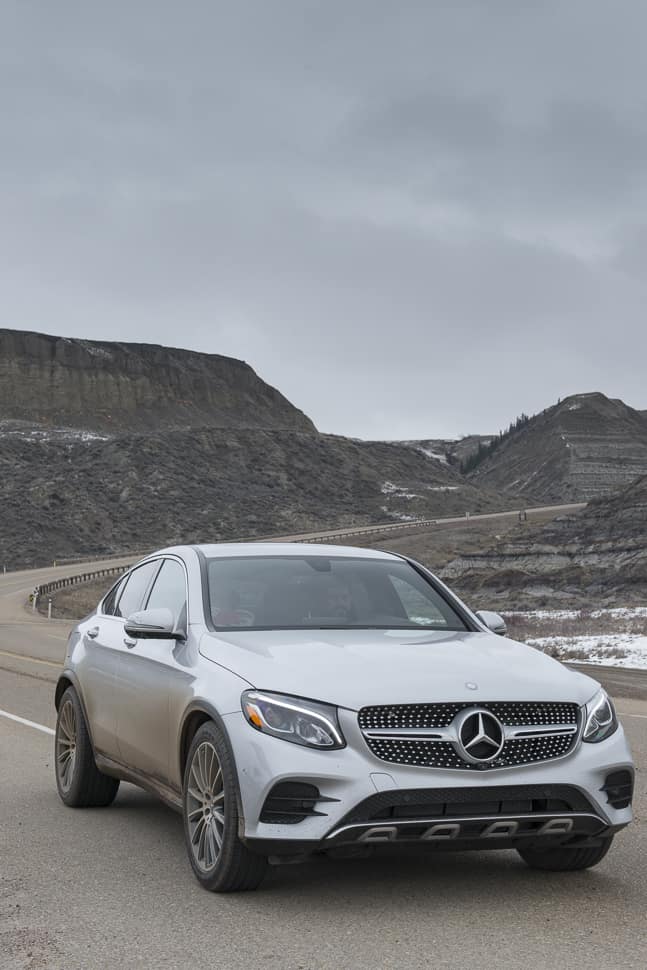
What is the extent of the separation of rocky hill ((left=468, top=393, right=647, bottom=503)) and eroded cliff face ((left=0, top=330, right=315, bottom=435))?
26.5 metres

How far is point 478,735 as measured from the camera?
4.99 m

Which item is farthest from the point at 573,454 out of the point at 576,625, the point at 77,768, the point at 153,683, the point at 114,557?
the point at 153,683

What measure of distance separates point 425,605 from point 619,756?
1718mm

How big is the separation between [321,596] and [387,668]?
1.27m

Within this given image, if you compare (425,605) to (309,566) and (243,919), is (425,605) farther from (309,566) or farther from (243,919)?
(243,919)

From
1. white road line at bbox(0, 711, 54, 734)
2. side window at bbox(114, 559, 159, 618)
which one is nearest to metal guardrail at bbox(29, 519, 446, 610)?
white road line at bbox(0, 711, 54, 734)

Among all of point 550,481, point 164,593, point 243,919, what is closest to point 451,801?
point 243,919

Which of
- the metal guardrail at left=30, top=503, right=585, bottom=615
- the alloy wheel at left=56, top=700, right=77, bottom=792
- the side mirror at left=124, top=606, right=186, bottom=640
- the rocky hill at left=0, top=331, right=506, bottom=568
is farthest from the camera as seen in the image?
the rocky hill at left=0, top=331, right=506, bottom=568

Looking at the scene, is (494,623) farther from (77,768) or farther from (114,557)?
(114,557)

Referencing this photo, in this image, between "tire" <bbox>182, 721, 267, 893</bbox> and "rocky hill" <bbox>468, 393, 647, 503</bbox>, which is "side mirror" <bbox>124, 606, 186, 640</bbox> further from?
"rocky hill" <bbox>468, 393, 647, 503</bbox>

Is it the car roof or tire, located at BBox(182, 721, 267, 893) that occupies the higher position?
the car roof

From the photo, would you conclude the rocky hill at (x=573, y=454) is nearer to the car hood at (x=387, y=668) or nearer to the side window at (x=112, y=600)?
the side window at (x=112, y=600)

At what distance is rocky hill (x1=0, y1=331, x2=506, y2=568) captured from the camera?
93.2 metres

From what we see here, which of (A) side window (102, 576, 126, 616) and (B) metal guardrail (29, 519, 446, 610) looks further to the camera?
(B) metal guardrail (29, 519, 446, 610)
